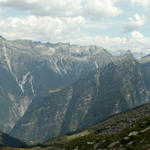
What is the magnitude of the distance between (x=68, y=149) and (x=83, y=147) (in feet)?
22.6

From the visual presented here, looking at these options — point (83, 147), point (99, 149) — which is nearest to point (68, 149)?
point (83, 147)

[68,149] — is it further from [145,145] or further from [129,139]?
[145,145]

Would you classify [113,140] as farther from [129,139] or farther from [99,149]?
[129,139]

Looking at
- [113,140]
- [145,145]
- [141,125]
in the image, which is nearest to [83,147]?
[113,140]

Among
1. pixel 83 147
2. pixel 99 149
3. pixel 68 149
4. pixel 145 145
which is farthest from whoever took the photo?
pixel 68 149

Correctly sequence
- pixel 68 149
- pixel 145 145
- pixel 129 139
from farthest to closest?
pixel 68 149 < pixel 129 139 < pixel 145 145

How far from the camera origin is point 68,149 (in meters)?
58.9

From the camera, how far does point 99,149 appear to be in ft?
144

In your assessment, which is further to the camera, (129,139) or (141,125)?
(141,125)

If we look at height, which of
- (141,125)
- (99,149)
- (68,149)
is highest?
(141,125)

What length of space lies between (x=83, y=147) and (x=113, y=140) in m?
10.7

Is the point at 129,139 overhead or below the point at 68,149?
overhead

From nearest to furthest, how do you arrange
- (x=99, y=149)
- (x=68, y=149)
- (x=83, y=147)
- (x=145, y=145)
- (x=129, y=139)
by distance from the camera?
(x=145, y=145), (x=129, y=139), (x=99, y=149), (x=83, y=147), (x=68, y=149)

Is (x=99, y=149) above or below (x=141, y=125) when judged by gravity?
below
